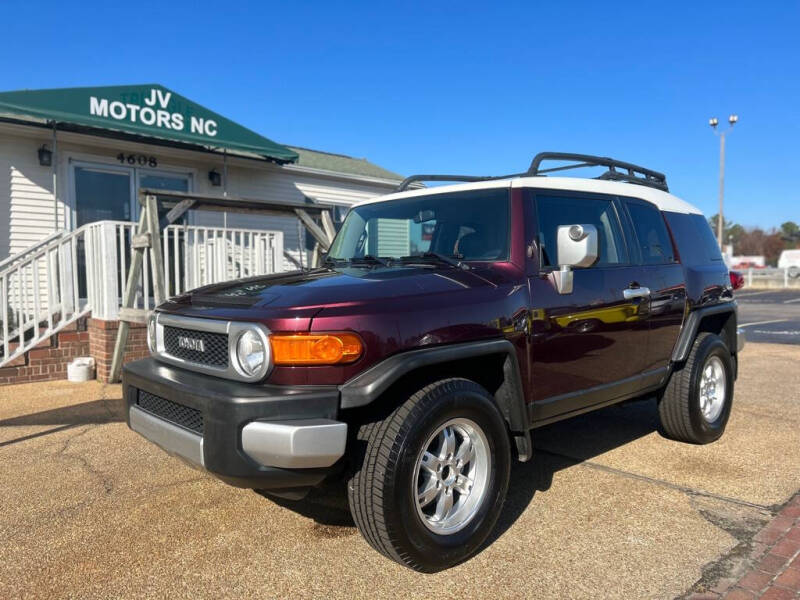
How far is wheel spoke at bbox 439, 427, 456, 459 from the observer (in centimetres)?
284

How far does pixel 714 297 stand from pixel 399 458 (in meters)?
3.43

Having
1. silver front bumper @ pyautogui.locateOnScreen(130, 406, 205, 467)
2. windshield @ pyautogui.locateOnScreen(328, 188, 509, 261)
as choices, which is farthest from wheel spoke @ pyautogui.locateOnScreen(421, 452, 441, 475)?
windshield @ pyautogui.locateOnScreen(328, 188, 509, 261)

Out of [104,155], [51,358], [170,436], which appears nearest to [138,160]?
[104,155]

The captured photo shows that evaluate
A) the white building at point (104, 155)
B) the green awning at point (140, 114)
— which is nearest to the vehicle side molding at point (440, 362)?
the white building at point (104, 155)

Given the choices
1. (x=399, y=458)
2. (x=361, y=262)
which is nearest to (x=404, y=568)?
(x=399, y=458)

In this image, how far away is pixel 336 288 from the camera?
2787mm

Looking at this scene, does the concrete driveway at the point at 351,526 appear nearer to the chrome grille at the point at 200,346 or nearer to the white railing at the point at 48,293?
the chrome grille at the point at 200,346

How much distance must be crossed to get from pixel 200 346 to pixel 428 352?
1.13 m

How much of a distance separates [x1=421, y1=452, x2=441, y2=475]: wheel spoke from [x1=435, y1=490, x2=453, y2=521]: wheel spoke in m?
0.14

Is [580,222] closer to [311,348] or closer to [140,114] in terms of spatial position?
[311,348]

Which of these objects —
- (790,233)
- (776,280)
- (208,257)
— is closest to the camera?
(208,257)

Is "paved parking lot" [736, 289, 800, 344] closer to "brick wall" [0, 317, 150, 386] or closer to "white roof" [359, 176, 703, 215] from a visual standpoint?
"white roof" [359, 176, 703, 215]

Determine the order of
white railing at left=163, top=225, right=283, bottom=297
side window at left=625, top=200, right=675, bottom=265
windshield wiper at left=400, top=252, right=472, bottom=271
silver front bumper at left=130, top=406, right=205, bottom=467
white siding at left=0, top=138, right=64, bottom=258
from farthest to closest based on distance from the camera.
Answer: white siding at left=0, top=138, right=64, bottom=258
white railing at left=163, top=225, right=283, bottom=297
side window at left=625, top=200, right=675, bottom=265
windshield wiper at left=400, top=252, right=472, bottom=271
silver front bumper at left=130, top=406, right=205, bottom=467

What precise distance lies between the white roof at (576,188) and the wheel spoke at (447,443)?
149cm
